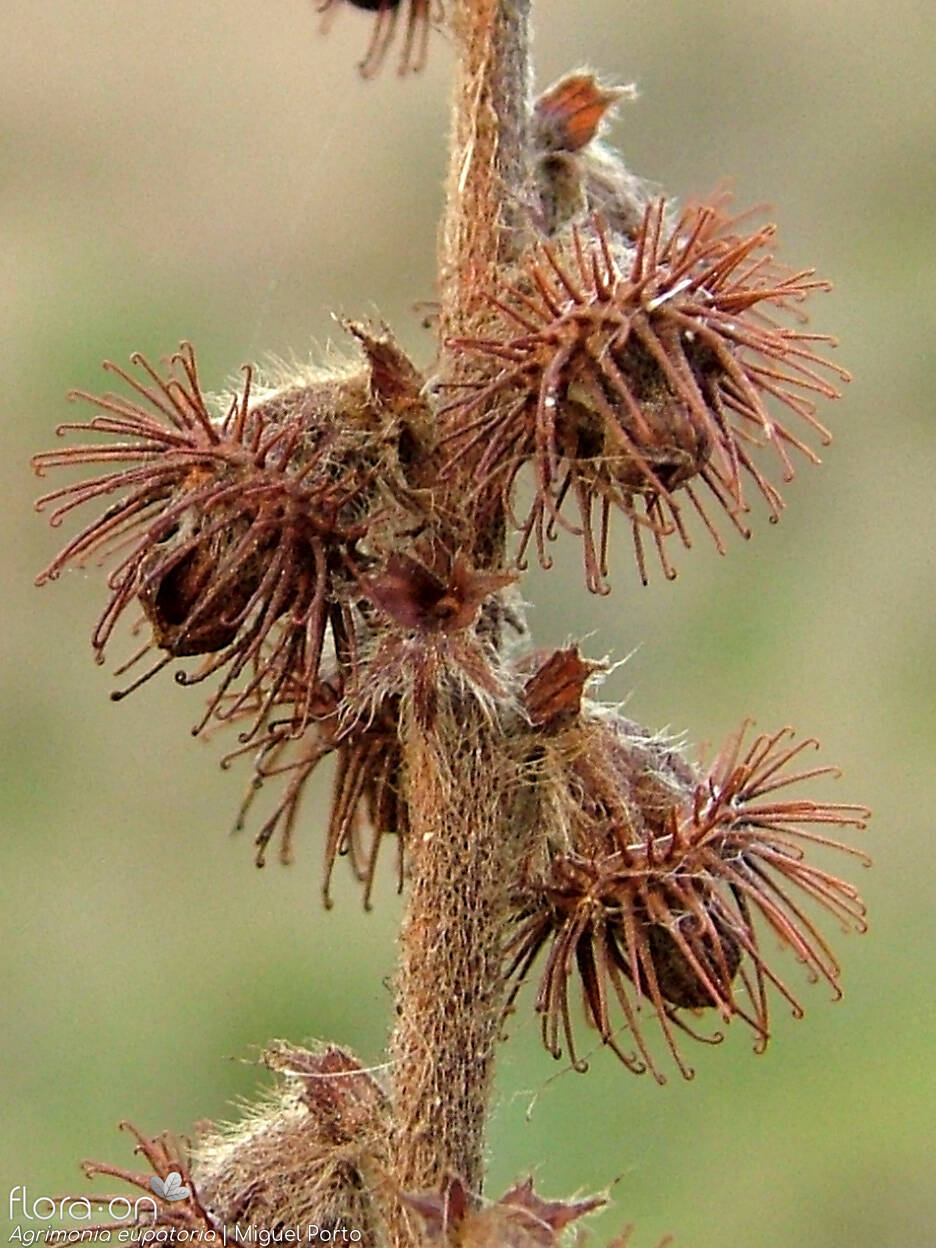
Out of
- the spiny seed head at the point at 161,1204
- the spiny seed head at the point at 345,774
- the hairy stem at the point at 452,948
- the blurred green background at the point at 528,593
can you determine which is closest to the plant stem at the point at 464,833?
the hairy stem at the point at 452,948

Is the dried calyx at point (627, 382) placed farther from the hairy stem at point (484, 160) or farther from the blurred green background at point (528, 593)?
the blurred green background at point (528, 593)

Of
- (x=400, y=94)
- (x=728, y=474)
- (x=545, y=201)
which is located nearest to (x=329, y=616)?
(x=728, y=474)

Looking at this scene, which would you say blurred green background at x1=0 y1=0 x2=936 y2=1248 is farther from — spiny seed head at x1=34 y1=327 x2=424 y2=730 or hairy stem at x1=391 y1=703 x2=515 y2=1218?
spiny seed head at x1=34 y1=327 x2=424 y2=730

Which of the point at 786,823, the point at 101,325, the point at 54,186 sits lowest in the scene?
the point at 786,823

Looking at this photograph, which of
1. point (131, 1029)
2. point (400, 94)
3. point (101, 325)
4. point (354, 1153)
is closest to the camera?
point (354, 1153)

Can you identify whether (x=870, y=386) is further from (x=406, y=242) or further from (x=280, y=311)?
(x=280, y=311)

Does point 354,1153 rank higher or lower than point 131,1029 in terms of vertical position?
lower

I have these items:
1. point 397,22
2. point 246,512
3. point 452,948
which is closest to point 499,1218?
point 452,948
